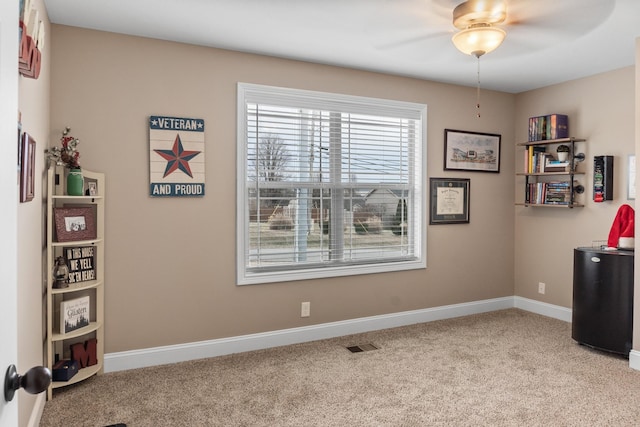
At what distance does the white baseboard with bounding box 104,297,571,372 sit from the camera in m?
3.36

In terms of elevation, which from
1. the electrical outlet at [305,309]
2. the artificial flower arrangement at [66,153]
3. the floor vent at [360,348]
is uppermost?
the artificial flower arrangement at [66,153]

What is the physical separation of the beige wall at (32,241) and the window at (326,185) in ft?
4.50

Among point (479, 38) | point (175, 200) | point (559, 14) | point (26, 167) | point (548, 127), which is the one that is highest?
point (559, 14)

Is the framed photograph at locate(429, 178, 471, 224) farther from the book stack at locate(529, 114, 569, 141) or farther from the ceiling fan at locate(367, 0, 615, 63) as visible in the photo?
the ceiling fan at locate(367, 0, 615, 63)

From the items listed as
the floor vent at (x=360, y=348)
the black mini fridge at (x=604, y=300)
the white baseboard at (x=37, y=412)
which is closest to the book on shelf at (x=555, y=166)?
the black mini fridge at (x=604, y=300)

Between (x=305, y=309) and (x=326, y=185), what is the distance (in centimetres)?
111

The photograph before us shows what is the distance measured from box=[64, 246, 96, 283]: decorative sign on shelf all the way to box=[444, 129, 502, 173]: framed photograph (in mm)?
3341

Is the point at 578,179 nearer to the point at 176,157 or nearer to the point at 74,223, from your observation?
the point at 176,157

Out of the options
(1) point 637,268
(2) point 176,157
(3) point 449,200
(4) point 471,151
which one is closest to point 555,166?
(4) point 471,151

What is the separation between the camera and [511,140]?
512 centimetres

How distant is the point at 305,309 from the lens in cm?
399

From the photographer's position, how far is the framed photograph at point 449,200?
15.2ft

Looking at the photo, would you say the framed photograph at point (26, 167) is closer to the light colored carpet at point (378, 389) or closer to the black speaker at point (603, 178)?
the light colored carpet at point (378, 389)

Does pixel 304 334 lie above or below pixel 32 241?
below
